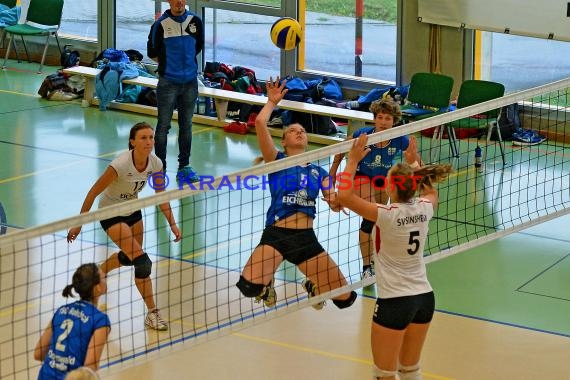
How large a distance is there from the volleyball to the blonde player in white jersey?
8.07 meters

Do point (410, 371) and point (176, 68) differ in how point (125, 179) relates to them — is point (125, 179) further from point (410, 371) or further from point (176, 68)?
point (176, 68)

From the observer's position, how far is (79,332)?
20.7ft

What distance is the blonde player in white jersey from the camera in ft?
22.9

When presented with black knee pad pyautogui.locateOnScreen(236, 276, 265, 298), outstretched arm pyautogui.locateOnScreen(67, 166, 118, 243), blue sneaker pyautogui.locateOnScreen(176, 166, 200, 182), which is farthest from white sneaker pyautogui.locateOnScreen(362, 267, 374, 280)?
blue sneaker pyautogui.locateOnScreen(176, 166, 200, 182)

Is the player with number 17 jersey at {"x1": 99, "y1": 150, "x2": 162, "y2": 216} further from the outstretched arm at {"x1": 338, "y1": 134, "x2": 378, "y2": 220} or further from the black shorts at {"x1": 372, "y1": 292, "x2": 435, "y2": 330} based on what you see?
the black shorts at {"x1": 372, "y1": 292, "x2": 435, "y2": 330}

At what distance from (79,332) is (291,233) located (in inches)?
91.3

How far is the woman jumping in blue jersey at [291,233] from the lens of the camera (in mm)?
8188

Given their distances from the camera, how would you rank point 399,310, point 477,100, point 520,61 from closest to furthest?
point 399,310 < point 477,100 < point 520,61

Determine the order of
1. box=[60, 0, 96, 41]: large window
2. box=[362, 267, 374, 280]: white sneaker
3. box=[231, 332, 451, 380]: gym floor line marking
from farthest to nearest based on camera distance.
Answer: box=[60, 0, 96, 41]: large window, box=[362, 267, 374, 280]: white sneaker, box=[231, 332, 451, 380]: gym floor line marking

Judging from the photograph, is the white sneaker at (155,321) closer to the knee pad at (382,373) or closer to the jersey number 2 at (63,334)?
the knee pad at (382,373)

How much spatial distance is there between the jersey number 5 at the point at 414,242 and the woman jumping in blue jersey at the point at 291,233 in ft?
3.99

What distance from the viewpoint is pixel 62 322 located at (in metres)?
6.35

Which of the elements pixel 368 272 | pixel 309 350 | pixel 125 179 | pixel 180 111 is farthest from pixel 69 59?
pixel 309 350

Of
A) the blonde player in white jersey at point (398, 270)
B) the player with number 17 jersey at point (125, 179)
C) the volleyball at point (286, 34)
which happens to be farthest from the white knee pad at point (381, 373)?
the volleyball at point (286, 34)
